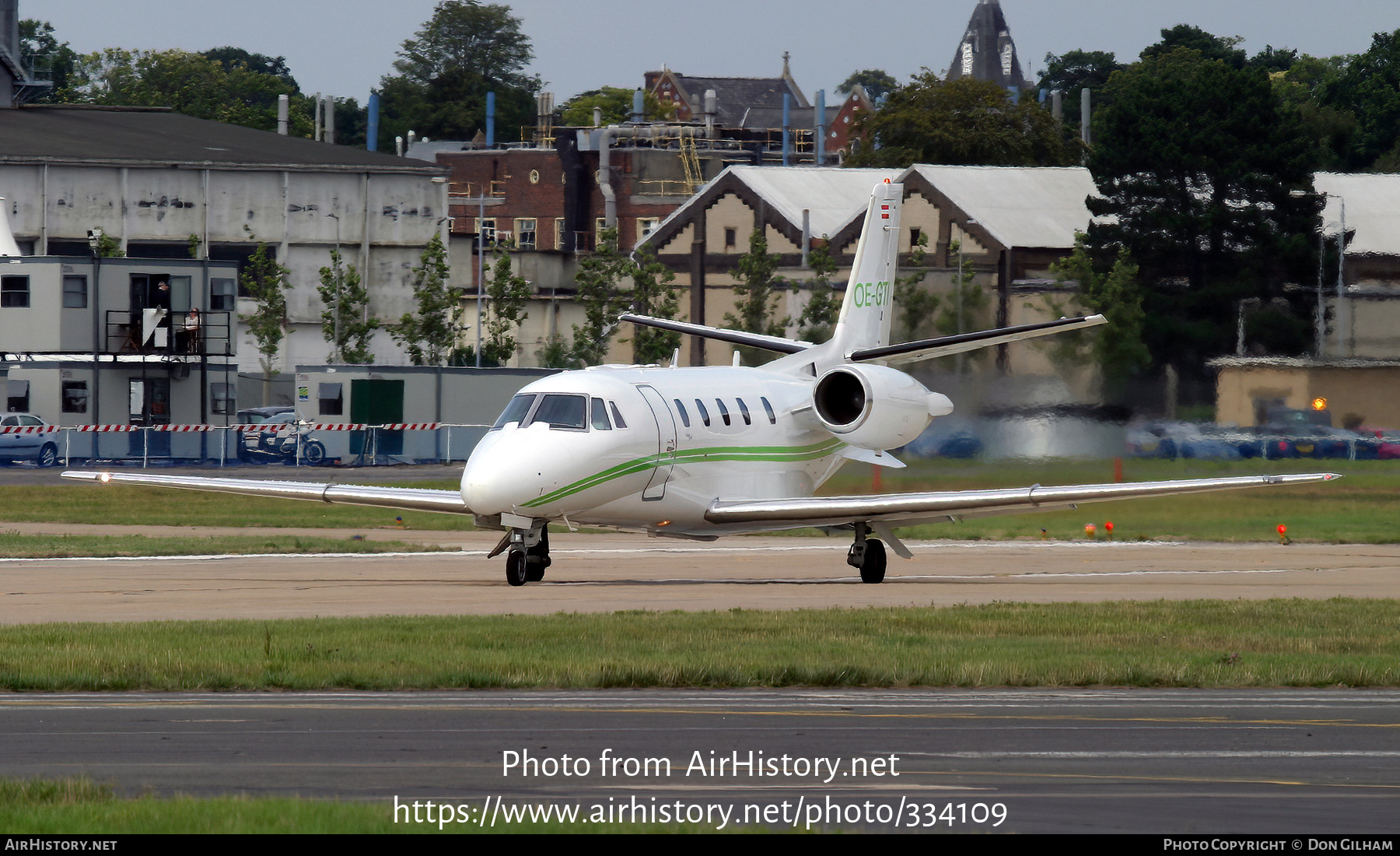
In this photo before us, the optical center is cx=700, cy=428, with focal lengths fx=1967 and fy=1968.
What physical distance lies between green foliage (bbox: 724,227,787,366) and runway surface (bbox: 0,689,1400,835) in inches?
2304

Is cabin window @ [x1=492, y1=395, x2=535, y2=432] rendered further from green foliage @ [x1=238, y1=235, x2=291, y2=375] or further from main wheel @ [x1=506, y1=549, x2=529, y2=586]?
green foliage @ [x1=238, y1=235, x2=291, y2=375]

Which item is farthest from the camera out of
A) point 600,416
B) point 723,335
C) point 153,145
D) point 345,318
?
point 153,145

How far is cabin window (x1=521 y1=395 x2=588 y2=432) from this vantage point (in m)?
25.5

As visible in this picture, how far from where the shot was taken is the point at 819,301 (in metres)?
67.2

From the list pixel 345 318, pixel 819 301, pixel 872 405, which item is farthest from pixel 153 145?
pixel 872 405

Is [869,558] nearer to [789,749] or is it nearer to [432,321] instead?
[789,749]

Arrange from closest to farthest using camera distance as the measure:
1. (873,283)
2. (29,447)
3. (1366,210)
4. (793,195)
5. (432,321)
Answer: (873,283) → (1366,210) → (29,447) → (432,321) → (793,195)

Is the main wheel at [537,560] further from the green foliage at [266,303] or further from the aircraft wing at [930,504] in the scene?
the green foliage at [266,303]

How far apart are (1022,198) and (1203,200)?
2246cm

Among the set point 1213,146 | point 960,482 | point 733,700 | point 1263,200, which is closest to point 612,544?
point 960,482

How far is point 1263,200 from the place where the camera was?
61.0 meters

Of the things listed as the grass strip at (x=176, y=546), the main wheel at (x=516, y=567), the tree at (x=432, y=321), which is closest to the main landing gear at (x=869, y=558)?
the main wheel at (x=516, y=567)

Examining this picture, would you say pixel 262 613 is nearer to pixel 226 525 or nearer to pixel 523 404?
pixel 523 404

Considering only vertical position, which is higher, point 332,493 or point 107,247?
point 107,247
